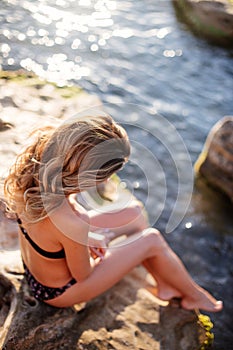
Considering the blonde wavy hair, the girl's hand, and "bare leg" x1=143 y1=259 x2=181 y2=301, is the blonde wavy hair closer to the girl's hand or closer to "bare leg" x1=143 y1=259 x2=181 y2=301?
the girl's hand

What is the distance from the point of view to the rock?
5.82m

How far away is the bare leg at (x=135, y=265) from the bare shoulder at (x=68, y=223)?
0.52m

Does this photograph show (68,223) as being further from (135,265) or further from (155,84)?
(155,84)

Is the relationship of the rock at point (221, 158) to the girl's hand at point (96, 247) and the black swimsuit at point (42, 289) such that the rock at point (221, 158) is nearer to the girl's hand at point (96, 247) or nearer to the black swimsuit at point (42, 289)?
the girl's hand at point (96, 247)

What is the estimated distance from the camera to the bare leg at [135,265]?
11.1 ft

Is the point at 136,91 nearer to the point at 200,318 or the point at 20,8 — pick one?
the point at 20,8

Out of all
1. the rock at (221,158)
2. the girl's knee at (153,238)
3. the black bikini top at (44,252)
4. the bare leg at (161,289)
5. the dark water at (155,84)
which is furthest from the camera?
the rock at (221,158)

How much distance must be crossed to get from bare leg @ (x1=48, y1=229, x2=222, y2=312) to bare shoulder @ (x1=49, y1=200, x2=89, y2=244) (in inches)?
20.4

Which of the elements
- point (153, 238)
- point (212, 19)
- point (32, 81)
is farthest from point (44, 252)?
point (212, 19)

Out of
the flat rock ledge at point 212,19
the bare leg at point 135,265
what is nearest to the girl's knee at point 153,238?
the bare leg at point 135,265

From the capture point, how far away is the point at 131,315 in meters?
3.67

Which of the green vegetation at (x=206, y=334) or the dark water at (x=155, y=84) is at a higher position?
the green vegetation at (x=206, y=334)

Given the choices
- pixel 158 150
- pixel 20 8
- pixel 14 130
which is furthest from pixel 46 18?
pixel 14 130

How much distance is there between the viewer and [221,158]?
5.89m
